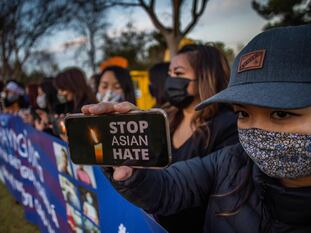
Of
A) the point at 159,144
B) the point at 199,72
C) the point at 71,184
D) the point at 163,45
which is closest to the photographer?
the point at 159,144

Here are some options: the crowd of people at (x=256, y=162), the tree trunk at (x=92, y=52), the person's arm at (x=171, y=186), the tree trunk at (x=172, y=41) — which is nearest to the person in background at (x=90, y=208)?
the crowd of people at (x=256, y=162)

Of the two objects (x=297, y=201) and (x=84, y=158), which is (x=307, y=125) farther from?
(x=84, y=158)

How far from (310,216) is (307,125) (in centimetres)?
27

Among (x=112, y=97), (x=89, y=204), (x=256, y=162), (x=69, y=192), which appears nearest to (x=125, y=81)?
(x=112, y=97)

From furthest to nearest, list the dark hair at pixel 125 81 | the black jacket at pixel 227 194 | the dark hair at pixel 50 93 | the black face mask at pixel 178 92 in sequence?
the dark hair at pixel 50 93
the dark hair at pixel 125 81
the black face mask at pixel 178 92
the black jacket at pixel 227 194

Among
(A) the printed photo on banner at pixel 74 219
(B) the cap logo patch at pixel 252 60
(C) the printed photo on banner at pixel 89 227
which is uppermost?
(B) the cap logo patch at pixel 252 60

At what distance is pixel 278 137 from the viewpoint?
1034 millimetres

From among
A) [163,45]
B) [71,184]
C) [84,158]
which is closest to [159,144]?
[84,158]

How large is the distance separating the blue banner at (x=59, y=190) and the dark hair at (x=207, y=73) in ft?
2.03

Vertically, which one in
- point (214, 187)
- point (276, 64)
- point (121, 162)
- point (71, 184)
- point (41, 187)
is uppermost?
point (276, 64)

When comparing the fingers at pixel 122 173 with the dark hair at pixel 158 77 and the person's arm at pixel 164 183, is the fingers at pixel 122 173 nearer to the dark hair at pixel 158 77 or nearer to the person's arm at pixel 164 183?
the person's arm at pixel 164 183

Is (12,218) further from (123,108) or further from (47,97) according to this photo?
(123,108)

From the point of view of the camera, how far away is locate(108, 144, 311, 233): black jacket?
105cm

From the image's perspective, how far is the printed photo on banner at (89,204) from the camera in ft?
6.33
